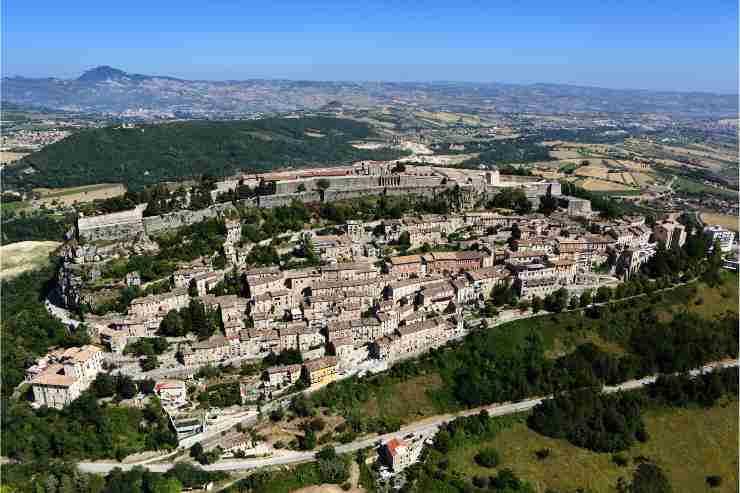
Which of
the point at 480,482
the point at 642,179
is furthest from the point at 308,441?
the point at 642,179

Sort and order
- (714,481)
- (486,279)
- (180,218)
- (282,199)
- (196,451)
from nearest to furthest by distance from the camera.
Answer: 1. (196,451)
2. (714,481)
3. (486,279)
4. (180,218)
5. (282,199)

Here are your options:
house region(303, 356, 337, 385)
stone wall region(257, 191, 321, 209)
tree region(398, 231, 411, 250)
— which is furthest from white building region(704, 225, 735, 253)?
house region(303, 356, 337, 385)

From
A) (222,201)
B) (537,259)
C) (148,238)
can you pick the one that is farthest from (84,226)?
(537,259)

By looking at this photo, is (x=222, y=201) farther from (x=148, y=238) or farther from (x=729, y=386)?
(x=729, y=386)

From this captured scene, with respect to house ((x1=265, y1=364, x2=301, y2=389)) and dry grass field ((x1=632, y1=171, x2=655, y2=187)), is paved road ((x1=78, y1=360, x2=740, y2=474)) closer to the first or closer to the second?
house ((x1=265, y1=364, x2=301, y2=389))

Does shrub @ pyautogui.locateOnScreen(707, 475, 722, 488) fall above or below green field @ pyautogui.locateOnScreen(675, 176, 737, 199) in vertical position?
below

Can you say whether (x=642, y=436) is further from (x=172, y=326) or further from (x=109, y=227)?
(x=109, y=227)
